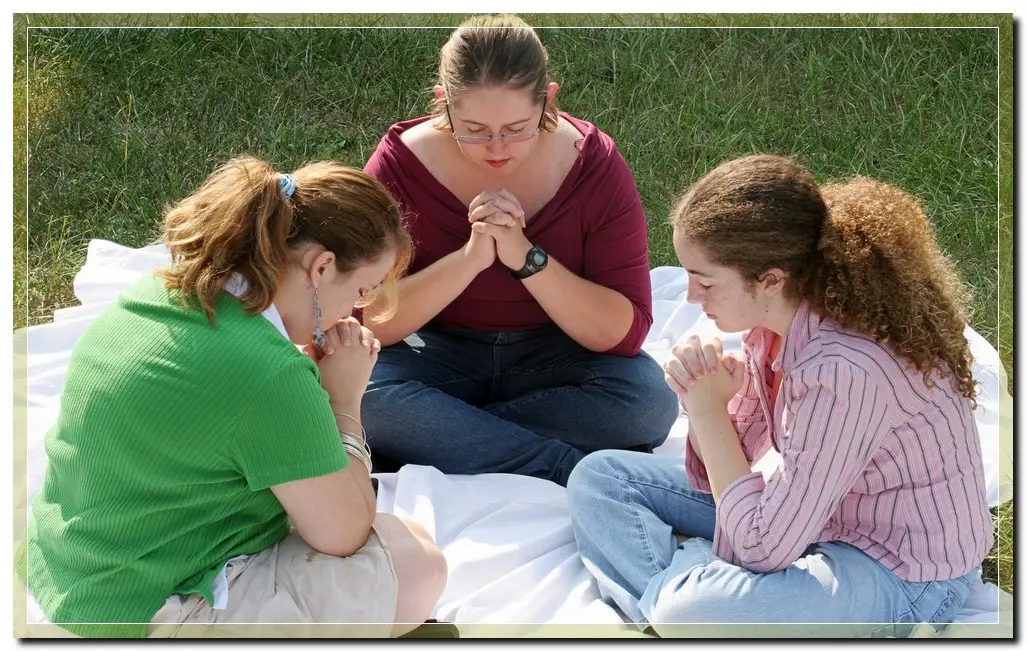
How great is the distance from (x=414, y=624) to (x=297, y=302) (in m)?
0.71

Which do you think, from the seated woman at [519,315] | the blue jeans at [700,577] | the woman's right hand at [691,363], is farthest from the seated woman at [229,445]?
the seated woman at [519,315]

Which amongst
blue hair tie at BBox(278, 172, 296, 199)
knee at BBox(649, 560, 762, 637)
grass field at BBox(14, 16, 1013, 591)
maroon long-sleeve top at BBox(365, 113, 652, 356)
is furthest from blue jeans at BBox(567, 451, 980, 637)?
grass field at BBox(14, 16, 1013, 591)

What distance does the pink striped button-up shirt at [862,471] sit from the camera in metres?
2.08

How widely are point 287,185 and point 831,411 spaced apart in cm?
109

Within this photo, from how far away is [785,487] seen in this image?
213 centimetres

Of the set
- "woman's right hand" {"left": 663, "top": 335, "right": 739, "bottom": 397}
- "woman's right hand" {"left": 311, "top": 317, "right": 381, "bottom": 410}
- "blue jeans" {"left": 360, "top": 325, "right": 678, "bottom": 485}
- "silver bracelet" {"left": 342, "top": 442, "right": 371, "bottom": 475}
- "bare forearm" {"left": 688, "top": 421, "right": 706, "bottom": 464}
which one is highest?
"woman's right hand" {"left": 663, "top": 335, "right": 739, "bottom": 397}

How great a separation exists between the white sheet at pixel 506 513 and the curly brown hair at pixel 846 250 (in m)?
0.60

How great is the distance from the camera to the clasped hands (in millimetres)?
2344

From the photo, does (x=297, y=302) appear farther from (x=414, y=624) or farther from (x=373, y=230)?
(x=414, y=624)

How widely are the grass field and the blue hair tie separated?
5.88 feet

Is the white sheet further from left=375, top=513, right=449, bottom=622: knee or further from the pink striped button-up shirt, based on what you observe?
the pink striped button-up shirt

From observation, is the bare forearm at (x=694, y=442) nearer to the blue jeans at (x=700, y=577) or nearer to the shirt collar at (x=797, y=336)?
the blue jeans at (x=700, y=577)

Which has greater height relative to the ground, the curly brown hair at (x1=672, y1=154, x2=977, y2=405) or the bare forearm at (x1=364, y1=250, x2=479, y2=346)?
the curly brown hair at (x1=672, y1=154, x2=977, y2=405)

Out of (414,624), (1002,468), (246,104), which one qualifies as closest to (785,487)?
(414,624)
